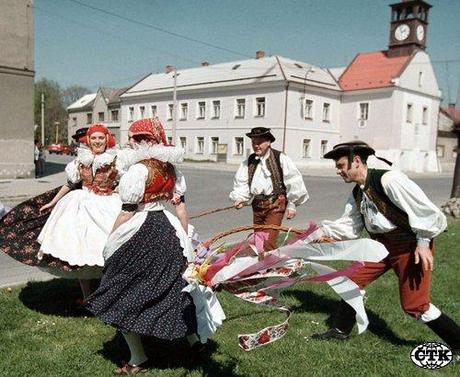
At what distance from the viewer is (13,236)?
503cm

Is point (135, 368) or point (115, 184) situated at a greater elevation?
point (115, 184)

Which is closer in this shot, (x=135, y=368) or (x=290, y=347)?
(x=135, y=368)

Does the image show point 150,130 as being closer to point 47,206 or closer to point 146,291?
point 146,291

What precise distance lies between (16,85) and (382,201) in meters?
17.2

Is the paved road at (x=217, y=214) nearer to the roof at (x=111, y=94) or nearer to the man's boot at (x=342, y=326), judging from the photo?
the man's boot at (x=342, y=326)

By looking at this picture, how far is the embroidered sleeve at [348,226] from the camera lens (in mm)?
4270

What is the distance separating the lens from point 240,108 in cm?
4150

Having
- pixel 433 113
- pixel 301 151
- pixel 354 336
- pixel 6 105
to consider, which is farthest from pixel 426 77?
pixel 354 336

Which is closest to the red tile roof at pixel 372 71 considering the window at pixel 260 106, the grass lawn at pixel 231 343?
the window at pixel 260 106

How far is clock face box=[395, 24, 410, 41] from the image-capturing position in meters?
42.4

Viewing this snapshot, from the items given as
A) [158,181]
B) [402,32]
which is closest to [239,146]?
[402,32]

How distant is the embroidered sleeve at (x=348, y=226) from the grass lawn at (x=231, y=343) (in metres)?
0.97

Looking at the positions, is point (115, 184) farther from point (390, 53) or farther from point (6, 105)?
point (390, 53)

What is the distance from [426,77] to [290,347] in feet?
148
